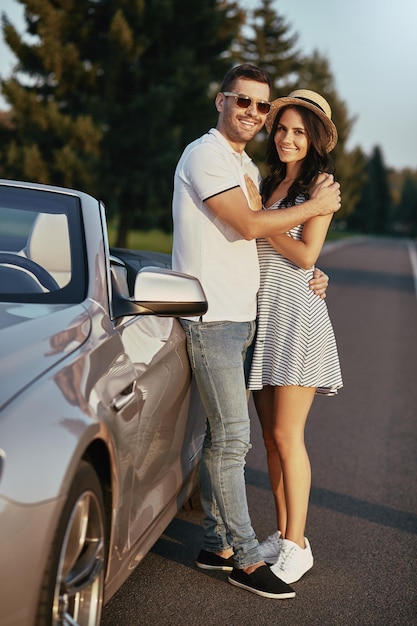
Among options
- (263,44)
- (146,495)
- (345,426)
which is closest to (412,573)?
(146,495)

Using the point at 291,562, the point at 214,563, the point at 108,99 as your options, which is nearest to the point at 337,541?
the point at 291,562

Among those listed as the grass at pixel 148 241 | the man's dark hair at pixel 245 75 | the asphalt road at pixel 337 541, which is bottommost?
the grass at pixel 148 241

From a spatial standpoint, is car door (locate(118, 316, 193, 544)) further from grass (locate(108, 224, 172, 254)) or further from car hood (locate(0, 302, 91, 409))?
grass (locate(108, 224, 172, 254))

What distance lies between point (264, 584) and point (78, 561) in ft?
4.34

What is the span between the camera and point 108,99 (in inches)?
1289

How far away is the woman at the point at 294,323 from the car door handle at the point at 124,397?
3.56 feet

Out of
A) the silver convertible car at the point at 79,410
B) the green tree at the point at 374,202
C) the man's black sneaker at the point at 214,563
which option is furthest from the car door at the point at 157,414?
the green tree at the point at 374,202

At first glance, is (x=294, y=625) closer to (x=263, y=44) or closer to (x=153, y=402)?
(x=153, y=402)

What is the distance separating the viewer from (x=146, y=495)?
140 inches

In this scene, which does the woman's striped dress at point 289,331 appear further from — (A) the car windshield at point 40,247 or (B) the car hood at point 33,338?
(B) the car hood at point 33,338

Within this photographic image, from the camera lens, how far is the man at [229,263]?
391 centimetres

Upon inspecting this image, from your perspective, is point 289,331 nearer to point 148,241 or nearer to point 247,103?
point 247,103

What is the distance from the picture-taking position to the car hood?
8.45ft

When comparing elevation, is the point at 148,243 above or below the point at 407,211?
above
